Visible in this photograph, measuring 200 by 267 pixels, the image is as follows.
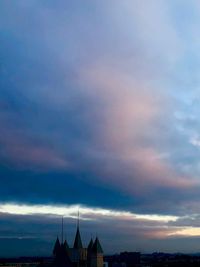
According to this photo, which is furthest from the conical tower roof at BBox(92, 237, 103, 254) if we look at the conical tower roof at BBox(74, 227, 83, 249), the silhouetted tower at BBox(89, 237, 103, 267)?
the conical tower roof at BBox(74, 227, 83, 249)

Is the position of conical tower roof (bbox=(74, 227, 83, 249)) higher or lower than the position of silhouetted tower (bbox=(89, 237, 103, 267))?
higher

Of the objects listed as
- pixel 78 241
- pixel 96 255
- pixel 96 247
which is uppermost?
pixel 78 241

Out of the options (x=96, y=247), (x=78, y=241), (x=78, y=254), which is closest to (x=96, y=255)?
(x=96, y=247)

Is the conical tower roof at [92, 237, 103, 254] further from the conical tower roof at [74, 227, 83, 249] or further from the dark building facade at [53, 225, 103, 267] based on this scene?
the conical tower roof at [74, 227, 83, 249]

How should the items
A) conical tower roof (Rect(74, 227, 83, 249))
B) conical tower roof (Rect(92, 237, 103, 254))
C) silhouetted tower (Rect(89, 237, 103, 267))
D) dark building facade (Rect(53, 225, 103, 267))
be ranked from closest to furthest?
dark building facade (Rect(53, 225, 103, 267)) → silhouetted tower (Rect(89, 237, 103, 267)) → conical tower roof (Rect(92, 237, 103, 254)) → conical tower roof (Rect(74, 227, 83, 249))

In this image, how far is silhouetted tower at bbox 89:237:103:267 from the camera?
142625 millimetres

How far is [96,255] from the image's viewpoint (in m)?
144

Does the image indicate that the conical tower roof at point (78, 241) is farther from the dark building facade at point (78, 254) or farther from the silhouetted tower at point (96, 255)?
the silhouetted tower at point (96, 255)

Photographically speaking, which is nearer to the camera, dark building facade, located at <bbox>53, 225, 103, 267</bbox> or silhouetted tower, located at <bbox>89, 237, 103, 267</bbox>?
dark building facade, located at <bbox>53, 225, 103, 267</bbox>

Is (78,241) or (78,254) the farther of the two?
(78,241)

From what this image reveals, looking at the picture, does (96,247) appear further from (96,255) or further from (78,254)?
(78,254)

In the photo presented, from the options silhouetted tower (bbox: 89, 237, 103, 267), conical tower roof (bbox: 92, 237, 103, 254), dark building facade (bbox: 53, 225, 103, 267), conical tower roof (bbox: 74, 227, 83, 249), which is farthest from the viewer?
conical tower roof (bbox: 74, 227, 83, 249)

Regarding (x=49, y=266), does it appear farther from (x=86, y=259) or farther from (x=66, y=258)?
(x=86, y=259)

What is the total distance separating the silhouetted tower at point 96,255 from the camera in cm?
14262
